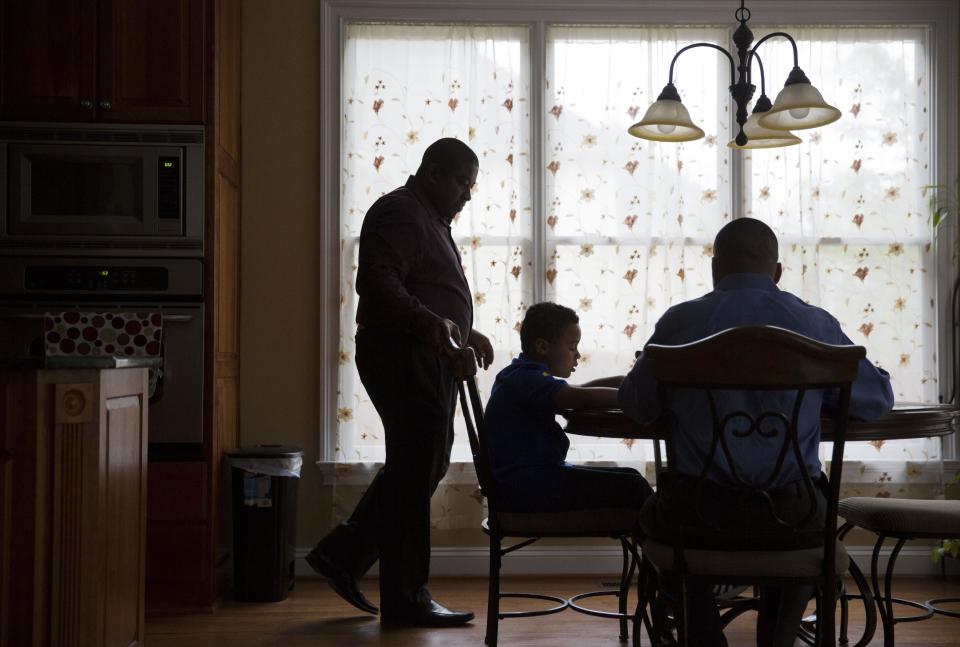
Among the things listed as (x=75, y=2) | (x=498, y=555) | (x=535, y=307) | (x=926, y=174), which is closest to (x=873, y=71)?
(x=926, y=174)

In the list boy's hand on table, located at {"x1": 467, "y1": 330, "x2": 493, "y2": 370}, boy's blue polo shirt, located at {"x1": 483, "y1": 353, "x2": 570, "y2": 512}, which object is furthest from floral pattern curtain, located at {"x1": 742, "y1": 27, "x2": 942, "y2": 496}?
boy's blue polo shirt, located at {"x1": 483, "y1": 353, "x2": 570, "y2": 512}

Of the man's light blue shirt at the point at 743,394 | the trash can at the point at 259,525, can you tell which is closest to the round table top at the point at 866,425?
the man's light blue shirt at the point at 743,394

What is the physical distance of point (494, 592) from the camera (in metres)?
2.65

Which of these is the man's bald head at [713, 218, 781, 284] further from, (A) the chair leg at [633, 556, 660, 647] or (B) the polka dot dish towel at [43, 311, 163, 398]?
(B) the polka dot dish towel at [43, 311, 163, 398]

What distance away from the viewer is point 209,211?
3426 mm

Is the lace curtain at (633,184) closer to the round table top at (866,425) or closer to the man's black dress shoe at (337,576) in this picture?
the man's black dress shoe at (337,576)


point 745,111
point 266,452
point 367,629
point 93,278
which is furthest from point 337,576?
point 745,111

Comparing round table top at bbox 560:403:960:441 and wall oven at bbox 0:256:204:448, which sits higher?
wall oven at bbox 0:256:204:448

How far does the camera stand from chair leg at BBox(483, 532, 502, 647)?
8.55 ft

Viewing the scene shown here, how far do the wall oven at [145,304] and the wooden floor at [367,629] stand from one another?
608 millimetres

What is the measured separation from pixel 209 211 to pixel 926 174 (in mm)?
3018

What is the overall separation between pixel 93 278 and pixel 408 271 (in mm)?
1205

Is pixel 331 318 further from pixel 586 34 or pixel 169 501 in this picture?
pixel 586 34

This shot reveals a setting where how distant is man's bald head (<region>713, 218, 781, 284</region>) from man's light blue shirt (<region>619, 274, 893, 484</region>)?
0.08ft
